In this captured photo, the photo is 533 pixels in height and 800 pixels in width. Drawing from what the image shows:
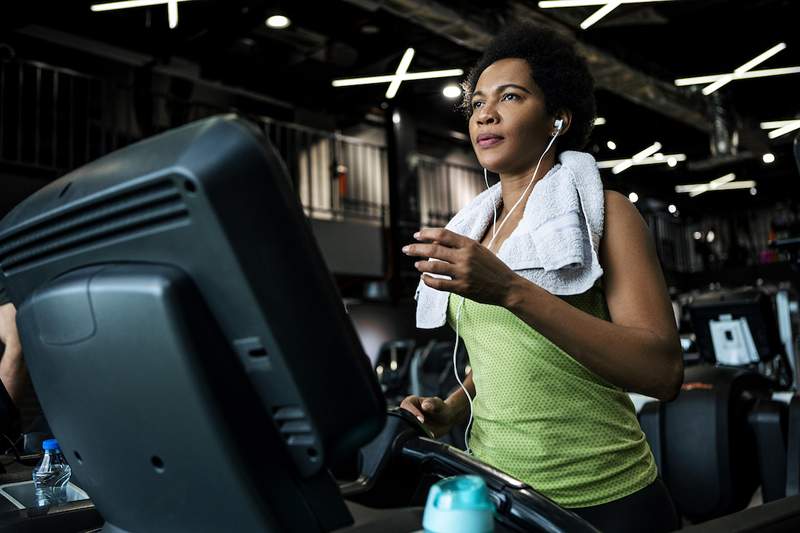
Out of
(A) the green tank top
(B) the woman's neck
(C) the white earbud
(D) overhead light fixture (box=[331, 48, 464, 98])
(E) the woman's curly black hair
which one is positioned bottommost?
(A) the green tank top

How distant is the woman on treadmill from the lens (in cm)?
101

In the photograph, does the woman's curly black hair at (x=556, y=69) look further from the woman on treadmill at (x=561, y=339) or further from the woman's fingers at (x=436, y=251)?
the woman's fingers at (x=436, y=251)

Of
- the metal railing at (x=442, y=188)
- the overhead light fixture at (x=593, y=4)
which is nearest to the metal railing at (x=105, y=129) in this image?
the metal railing at (x=442, y=188)

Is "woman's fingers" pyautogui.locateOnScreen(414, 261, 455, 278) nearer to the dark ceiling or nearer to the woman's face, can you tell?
the woman's face

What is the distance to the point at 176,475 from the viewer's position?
56cm

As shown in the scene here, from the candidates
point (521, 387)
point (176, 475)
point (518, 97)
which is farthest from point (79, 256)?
point (518, 97)

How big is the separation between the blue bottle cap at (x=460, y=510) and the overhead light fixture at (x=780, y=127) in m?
11.5

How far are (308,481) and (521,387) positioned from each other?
Result: 64 centimetres

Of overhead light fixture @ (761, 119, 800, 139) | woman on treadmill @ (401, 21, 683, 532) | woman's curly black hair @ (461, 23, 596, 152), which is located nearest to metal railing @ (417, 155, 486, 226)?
overhead light fixture @ (761, 119, 800, 139)

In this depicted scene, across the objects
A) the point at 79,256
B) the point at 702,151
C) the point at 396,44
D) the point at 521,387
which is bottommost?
the point at 521,387

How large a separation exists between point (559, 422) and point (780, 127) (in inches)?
466

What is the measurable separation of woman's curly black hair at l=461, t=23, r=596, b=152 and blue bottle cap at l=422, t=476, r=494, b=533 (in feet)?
3.01

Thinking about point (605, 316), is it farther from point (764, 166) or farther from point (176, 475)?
point (764, 166)

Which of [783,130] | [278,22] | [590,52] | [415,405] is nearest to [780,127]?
[783,130]
